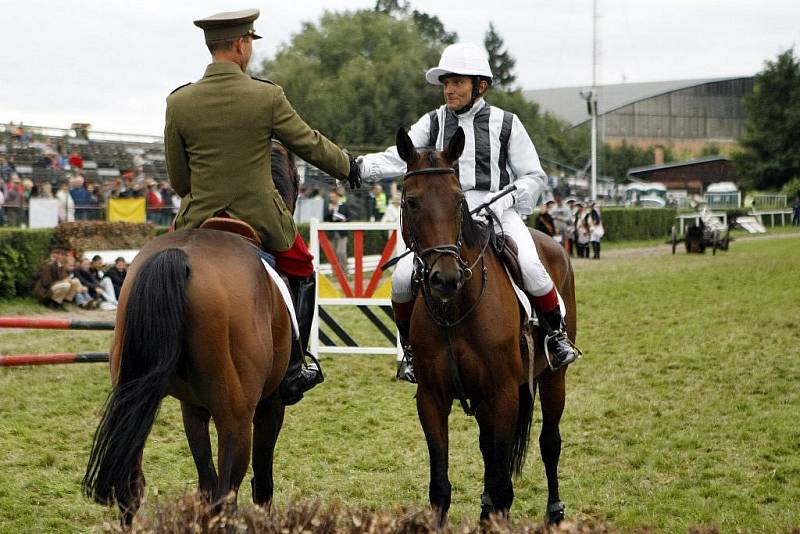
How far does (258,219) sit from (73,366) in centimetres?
777

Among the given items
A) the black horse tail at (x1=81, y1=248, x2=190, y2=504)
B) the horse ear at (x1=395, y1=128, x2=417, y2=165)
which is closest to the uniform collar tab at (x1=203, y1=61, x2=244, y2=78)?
the horse ear at (x1=395, y1=128, x2=417, y2=165)

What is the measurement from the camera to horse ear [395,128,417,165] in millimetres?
5238

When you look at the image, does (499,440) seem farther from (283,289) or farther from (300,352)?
(283,289)

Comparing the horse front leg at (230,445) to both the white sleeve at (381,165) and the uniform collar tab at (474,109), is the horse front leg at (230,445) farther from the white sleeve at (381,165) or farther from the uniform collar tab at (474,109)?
the uniform collar tab at (474,109)

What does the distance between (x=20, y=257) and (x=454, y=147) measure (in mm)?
14079

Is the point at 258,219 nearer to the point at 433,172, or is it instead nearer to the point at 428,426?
the point at 433,172

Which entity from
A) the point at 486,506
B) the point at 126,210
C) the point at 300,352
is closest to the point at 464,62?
the point at 300,352

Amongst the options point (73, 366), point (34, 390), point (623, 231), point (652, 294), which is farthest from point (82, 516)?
point (623, 231)

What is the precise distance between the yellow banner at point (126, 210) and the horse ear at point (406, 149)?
1750cm

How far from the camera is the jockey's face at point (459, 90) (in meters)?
5.98

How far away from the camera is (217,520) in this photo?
140 inches

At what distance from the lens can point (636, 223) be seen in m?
42.9

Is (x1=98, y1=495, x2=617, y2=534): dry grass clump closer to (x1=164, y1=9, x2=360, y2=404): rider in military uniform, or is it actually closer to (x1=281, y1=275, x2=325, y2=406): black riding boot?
(x1=281, y1=275, x2=325, y2=406): black riding boot

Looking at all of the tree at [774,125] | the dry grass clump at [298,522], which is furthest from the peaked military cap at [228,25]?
the tree at [774,125]
